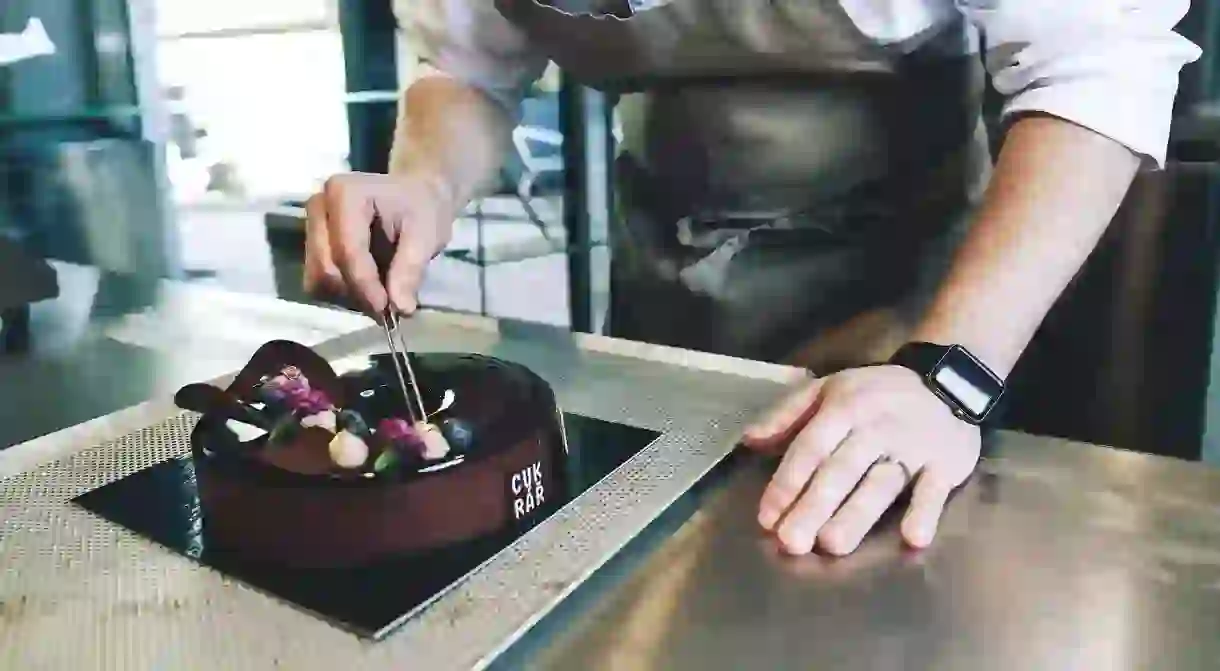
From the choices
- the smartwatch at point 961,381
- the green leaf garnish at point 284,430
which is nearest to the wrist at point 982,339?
the smartwatch at point 961,381

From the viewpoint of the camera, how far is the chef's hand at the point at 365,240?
0.65 m

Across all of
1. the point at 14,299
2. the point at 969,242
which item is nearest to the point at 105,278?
the point at 14,299

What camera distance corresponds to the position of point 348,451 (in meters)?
0.48

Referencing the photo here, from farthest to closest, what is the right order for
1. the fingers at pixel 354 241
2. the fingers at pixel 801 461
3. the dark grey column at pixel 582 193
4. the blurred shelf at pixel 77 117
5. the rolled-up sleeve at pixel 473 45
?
the blurred shelf at pixel 77 117 < the dark grey column at pixel 582 193 < the rolled-up sleeve at pixel 473 45 < the fingers at pixel 354 241 < the fingers at pixel 801 461

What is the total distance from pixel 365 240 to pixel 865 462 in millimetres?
341

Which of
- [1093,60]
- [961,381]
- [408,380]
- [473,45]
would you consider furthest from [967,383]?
[473,45]

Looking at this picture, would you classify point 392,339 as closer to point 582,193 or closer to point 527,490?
point 527,490

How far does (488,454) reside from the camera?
474 millimetres

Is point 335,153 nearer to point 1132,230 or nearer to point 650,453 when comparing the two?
point 1132,230

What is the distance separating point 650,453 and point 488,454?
13 cm

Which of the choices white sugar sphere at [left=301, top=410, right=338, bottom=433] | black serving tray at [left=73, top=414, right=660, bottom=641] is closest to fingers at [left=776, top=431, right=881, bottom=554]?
black serving tray at [left=73, top=414, right=660, bottom=641]

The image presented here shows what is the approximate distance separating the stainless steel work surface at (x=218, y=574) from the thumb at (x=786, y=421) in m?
0.02

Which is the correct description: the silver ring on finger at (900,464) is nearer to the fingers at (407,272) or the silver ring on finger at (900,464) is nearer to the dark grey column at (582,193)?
the fingers at (407,272)

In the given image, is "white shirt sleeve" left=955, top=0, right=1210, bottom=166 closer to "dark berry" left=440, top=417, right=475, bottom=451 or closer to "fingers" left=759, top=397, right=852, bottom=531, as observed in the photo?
"fingers" left=759, top=397, right=852, bottom=531
